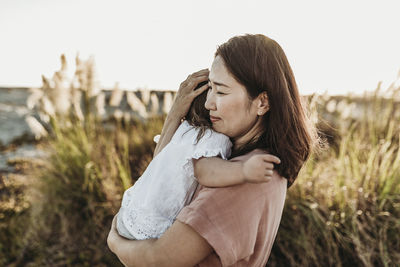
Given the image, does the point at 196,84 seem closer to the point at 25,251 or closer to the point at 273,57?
the point at 273,57

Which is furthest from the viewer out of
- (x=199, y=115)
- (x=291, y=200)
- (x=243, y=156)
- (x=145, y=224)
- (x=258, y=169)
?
(x=291, y=200)

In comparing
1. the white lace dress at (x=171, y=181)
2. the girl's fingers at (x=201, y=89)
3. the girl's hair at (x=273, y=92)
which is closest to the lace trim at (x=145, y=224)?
the white lace dress at (x=171, y=181)

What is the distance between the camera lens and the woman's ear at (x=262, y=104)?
144cm

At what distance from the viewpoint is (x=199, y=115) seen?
1.65 m

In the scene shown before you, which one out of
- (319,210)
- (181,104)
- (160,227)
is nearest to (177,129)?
(181,104)

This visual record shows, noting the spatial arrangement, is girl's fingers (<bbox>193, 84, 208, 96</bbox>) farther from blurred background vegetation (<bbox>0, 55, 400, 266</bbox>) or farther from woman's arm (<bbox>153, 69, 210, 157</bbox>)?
blurred background vegetation (<bbox>0, 55, 400, 266</bbox>)

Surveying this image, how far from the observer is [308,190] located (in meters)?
3.66

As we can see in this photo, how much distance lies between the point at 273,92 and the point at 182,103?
48 centimetres

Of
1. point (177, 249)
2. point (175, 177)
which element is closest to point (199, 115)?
point (175, 177)

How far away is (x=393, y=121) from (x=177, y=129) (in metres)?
3.23

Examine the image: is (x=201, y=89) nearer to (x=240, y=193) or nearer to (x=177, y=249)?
(x=240, y=193)

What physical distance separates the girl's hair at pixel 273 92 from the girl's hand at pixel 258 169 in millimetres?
203

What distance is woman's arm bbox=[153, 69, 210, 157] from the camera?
1686 mm

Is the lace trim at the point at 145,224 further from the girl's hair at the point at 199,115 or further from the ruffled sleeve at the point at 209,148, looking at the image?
the girl's hair at the point at 199,115
